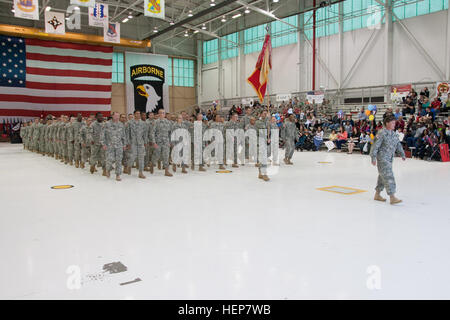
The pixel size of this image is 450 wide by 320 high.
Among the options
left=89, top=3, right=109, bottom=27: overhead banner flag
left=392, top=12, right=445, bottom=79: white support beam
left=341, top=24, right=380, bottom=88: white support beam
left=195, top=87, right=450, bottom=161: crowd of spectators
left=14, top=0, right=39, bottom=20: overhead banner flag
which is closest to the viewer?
left=195, top=87, right=450, bottom=161: crowd of spectators

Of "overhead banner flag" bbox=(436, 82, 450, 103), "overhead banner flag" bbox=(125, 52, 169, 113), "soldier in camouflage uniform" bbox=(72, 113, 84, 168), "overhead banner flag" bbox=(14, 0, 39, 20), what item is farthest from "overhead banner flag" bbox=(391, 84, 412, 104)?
"overhead banner flag" bbox=(125, 52, 169, 113)

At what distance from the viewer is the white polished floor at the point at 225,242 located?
2562 millimetres

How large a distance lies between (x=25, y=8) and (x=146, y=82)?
48.7 feet

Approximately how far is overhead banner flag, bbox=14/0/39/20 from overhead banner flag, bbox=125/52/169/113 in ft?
46.8

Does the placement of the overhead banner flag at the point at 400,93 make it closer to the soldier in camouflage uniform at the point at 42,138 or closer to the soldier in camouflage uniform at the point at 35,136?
the soldier in camouflage uniform at the point at 42,138

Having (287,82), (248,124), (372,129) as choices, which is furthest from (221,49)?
(248,124)

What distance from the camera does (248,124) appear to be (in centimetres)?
902

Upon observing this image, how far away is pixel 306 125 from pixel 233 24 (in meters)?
13.9

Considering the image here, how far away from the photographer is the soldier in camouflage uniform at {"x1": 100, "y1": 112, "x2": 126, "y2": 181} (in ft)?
24.4

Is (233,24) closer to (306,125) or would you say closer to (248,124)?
(306,125)

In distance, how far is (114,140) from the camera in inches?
292

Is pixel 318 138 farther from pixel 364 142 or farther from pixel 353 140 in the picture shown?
pixel 364 142

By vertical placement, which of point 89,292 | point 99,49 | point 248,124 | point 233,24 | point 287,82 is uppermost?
point 233,24

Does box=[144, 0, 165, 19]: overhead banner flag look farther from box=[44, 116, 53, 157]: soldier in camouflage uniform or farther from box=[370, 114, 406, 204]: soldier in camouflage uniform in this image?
box=[370, 114, 406, 204]: soldier in camouflage uniform
